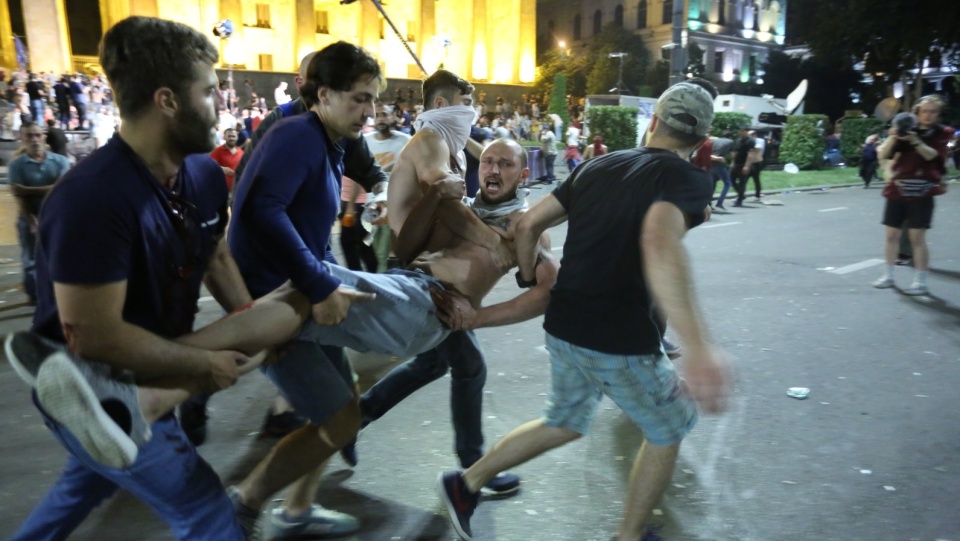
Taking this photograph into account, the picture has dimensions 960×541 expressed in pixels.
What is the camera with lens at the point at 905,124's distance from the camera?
6.91 meters

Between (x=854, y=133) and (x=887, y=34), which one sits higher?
(x=887, y=34)

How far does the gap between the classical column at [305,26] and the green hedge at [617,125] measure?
26404mm

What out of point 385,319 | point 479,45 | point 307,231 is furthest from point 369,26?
point 385,319

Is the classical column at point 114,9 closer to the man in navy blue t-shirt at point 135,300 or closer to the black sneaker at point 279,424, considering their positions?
the black sneaker at point 279,424

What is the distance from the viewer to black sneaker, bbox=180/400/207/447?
12.4 ft

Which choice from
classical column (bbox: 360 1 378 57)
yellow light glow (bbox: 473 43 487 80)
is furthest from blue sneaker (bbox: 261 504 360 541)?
yellow light glow (bbox: 473 43 487 80)

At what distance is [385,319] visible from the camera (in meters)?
2.36

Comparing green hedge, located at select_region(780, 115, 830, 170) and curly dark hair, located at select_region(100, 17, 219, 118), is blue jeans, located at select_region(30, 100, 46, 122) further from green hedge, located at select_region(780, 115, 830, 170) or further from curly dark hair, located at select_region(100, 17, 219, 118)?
green hedge, located at select_region(780, 115, 830, 170)

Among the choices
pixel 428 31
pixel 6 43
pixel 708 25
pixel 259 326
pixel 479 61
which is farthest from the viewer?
pixel 708 25

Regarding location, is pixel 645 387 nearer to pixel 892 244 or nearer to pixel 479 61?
→ pixel 892 244

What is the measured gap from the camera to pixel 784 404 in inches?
172

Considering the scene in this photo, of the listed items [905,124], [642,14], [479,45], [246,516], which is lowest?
[246,516]

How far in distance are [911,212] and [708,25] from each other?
6933 cm

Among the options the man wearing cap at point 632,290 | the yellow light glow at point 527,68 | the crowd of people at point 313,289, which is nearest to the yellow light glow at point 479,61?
the yellow light glow at point 527,68
